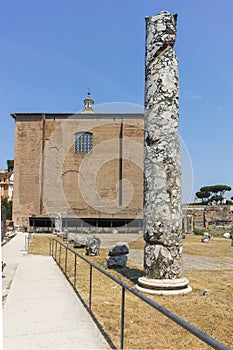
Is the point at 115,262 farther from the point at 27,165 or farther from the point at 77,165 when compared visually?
the point at 27,165

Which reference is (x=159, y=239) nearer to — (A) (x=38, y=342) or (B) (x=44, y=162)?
(A) (x=38, y=342)

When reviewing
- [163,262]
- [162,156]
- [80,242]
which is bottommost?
[80,242]

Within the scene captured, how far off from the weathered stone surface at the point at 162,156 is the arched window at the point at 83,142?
29.6 meters

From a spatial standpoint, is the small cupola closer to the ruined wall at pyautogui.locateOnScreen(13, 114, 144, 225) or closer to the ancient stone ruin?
the ruined wall at pyautogui.locateOnScreen(13, 114, 144, 225)

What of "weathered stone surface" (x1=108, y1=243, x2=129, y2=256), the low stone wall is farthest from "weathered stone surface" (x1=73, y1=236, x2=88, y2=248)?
the low stone wall

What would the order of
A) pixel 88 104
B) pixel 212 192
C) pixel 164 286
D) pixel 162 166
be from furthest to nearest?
pixel 212 192 < pixel 88 104 < pixel 162 166 < pixel 164 286

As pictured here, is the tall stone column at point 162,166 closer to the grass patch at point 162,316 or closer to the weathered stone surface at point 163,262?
the weathered stone surface at point 163,262

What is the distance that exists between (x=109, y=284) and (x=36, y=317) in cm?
256

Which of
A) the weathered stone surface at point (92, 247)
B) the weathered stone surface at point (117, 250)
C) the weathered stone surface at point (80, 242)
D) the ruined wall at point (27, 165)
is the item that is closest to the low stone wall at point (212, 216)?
the ruined wall at point (27, 165)

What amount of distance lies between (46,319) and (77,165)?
3206 cm

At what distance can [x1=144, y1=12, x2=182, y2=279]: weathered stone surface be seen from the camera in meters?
6.28

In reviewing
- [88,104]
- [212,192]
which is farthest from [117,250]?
[212,192]

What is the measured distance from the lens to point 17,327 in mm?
3994

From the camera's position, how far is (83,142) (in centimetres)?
3644
